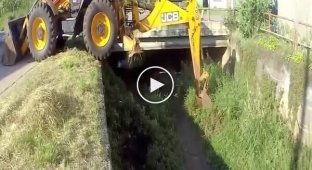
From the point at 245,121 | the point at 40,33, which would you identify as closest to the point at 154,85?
the point at 245,121

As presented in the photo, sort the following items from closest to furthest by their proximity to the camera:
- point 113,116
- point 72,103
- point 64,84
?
point 72,103, point 64,84, point 113,116

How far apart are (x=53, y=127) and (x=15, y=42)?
5582mm

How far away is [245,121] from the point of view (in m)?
11.5

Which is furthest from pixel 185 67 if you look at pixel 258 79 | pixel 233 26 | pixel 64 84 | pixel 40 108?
pixel 40 108

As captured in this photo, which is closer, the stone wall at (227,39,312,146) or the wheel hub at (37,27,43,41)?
the stone wall at (227,39,312,146)

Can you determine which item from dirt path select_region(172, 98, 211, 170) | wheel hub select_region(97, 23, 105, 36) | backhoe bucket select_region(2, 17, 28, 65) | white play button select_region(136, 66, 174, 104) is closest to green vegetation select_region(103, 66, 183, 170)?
dirt path select_region(172, 98, 211, 170)

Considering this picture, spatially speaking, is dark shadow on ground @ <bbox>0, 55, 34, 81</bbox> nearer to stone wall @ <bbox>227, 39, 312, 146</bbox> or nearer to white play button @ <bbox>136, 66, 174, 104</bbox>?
white play button @ <bbox>136, 66, 174, 104</bbox>

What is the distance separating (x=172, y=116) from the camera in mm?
12711

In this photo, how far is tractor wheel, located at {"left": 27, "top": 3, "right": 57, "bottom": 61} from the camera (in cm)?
1041

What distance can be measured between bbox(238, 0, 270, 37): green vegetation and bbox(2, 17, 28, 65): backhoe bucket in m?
5.26

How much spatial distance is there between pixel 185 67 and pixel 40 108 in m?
7.80

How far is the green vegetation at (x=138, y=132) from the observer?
10.3 metres

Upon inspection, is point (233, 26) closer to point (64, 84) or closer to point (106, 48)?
point (106, 48)

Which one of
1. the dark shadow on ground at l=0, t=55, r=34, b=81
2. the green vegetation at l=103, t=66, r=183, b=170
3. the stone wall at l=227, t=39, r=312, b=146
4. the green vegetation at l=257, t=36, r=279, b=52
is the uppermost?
the green vegetation at l=257, t=36, r=279, b=52
